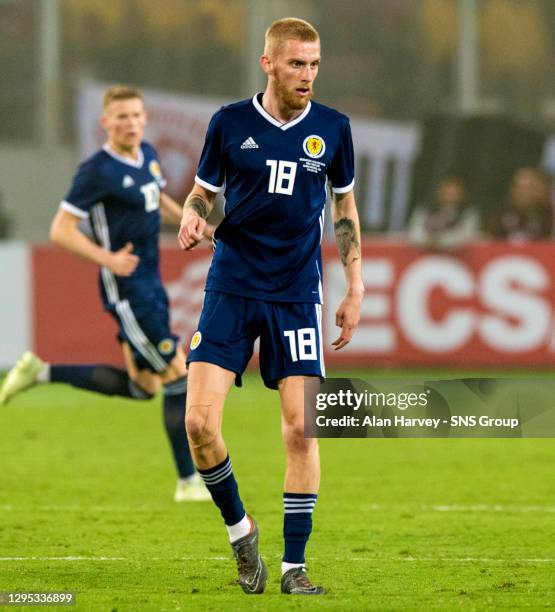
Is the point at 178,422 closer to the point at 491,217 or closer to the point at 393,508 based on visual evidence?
the point at 393,508

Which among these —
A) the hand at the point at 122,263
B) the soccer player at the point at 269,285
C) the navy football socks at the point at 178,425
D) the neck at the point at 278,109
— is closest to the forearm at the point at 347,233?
the soccer player at the point at 269,285

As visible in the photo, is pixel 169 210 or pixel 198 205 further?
pixel 169 210

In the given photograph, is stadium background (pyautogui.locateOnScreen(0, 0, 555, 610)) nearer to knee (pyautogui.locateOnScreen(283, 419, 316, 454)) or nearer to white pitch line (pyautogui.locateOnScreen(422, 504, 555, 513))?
white pitch line (pyautogui.locateOnScreen(422, 504, 555, 513))

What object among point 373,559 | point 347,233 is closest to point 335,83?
point 373,559

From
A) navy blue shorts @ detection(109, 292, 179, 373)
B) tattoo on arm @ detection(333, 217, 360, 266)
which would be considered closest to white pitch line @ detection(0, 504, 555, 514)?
navy blue shorts @ detection(109, 292, 179, 373)

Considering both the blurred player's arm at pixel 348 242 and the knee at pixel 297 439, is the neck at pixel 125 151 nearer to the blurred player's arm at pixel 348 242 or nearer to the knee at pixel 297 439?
the blurred player's arm at pixel 348 242

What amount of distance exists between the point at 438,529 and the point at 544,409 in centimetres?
222

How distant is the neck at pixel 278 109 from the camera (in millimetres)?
6098

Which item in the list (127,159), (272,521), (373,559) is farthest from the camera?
(127,159)


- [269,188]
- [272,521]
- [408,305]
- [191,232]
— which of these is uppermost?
[269,188]

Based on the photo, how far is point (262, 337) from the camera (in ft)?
20.2

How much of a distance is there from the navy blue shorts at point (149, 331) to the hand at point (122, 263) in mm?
278

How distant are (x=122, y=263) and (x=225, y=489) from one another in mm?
3044

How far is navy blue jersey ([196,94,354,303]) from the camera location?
6.09 m
